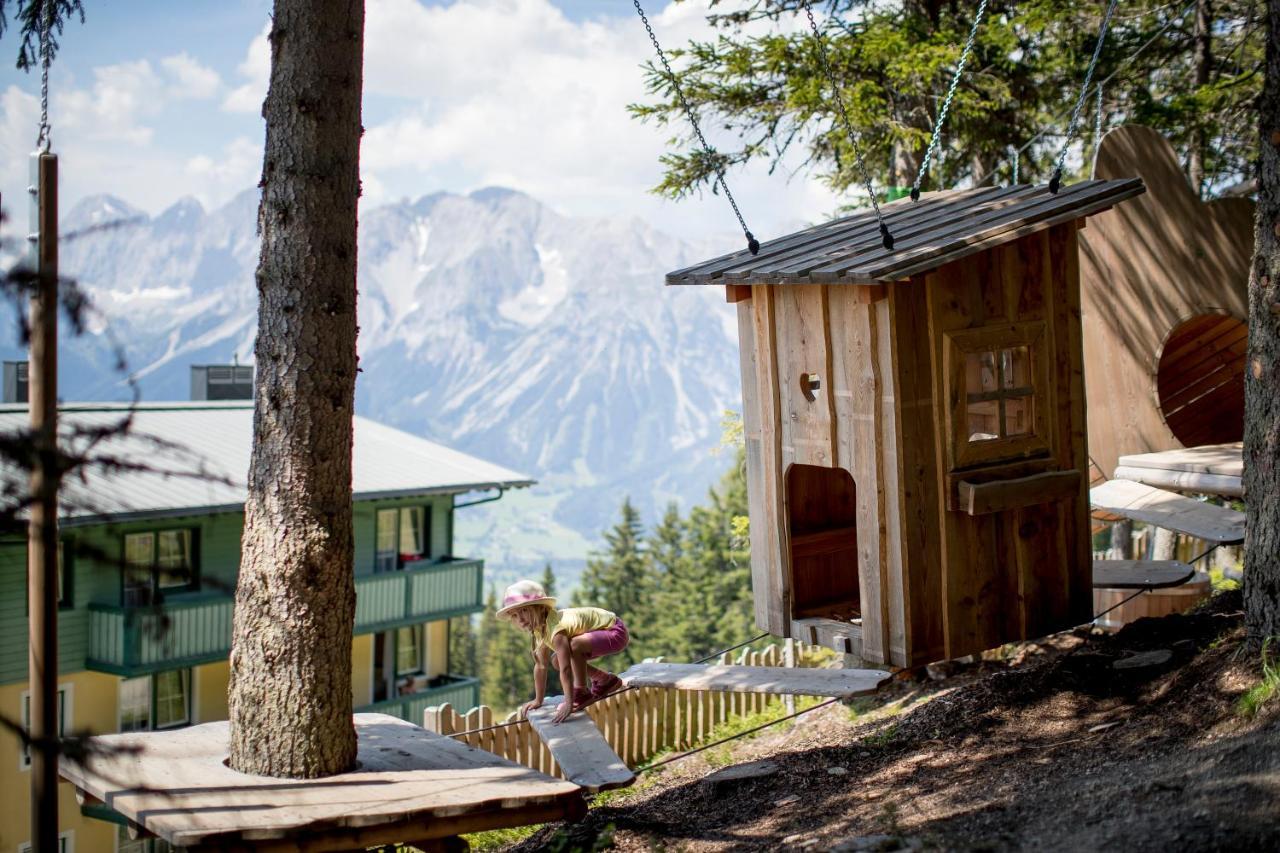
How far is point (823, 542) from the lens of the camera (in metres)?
7.46

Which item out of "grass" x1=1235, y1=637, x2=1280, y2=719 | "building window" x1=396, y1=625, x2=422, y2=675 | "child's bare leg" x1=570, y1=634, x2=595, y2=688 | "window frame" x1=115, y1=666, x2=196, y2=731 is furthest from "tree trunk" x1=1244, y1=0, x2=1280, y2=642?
"building window" x1=396, y1=625, x2=422, y2=675

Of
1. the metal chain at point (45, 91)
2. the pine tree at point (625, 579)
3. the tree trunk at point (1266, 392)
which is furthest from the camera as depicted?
→ the pine tree at point (625, 579)

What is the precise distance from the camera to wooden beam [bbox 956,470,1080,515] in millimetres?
5949

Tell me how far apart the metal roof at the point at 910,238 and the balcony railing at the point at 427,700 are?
14.9 meters

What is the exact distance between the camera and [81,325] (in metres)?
3.27

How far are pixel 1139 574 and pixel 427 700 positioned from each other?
15.8 meters

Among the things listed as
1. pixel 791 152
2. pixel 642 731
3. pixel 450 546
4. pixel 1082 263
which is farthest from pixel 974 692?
pixel 450 546

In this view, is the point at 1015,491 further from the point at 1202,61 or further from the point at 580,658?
the point at 1202,61

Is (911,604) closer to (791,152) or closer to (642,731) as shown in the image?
(642,731)

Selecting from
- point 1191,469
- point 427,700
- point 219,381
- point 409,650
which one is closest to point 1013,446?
point 1191,469

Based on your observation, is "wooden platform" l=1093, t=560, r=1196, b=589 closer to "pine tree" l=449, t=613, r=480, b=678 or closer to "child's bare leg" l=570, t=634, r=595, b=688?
"child's bare leg" l=570, t=634, r=595, b=688

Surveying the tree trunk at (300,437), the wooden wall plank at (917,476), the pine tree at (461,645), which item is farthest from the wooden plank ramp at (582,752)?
the pine tree at (461,645)

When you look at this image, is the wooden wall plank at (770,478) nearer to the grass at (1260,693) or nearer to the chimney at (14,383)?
the grass at (1260,693)

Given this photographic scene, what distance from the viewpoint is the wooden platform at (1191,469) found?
7430 mm
